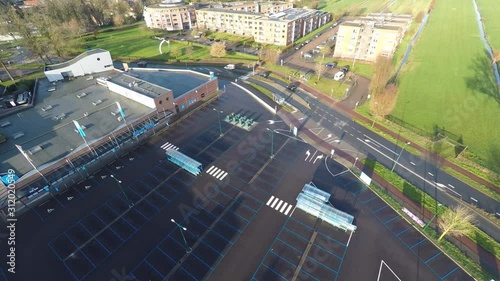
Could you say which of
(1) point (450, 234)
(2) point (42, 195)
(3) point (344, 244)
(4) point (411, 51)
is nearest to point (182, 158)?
(2) point (42, 195)

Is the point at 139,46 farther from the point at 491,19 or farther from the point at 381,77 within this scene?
the point at 491,19

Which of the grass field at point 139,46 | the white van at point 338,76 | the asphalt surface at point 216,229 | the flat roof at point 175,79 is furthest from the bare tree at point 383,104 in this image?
the grass field at point 139,46

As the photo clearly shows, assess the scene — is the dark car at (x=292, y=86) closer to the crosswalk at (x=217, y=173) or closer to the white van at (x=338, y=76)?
the white van at (x=338, y=76)

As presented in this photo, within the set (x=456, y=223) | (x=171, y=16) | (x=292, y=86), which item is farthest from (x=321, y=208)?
(x=171, y=16)

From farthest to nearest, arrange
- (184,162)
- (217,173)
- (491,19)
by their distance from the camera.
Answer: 1. (491,19)
2. (184,162)
3. (217,173)

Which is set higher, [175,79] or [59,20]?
[59,20]
